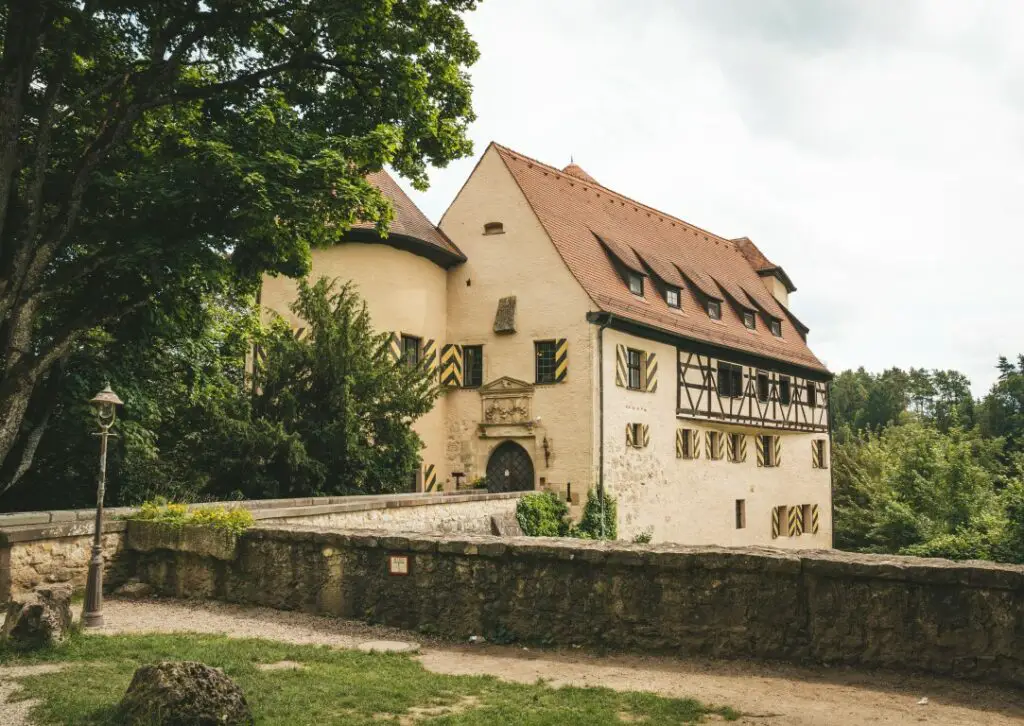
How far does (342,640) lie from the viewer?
7.61 m

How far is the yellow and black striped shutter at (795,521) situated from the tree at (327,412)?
18.6 metres

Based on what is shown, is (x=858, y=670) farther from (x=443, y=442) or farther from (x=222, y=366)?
(x=443, y=442)

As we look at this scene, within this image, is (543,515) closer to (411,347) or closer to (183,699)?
(411,347)

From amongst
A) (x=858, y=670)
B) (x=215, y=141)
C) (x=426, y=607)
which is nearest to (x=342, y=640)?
(x=426, y=607)

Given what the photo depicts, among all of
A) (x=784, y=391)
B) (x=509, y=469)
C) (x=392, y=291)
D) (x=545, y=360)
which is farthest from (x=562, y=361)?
(x=784, y=391)

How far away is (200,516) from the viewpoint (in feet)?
31.1

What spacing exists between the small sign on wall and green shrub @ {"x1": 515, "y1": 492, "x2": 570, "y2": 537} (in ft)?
39.3

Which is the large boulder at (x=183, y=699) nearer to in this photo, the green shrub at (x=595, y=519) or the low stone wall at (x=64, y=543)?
the low stone wall at (x=64, y=543)

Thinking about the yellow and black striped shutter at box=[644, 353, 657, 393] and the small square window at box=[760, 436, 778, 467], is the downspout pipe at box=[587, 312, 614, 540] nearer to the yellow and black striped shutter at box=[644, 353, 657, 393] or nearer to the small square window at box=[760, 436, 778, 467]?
the yellow and black striped shutter at box=[644, 353, 657, 393]

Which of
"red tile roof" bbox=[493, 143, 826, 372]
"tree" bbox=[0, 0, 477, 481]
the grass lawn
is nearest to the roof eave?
"red tile roof" bbox=[493, 143, 826, 372]

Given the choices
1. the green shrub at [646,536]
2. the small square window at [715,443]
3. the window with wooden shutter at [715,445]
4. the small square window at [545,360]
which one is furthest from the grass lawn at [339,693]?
the small square window at [715,443]

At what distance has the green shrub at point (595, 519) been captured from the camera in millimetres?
22312

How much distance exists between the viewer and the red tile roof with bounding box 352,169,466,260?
23.7m

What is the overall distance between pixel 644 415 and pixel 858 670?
59.7ft
